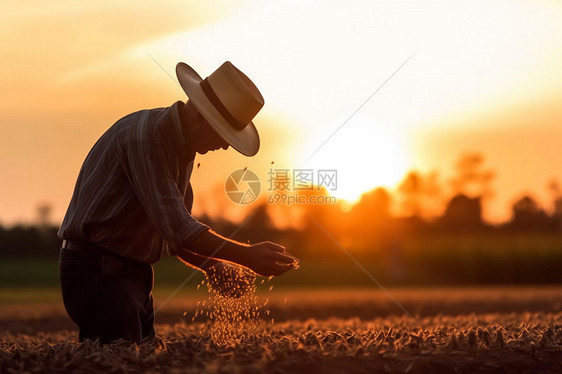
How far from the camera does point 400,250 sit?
3616 centimetres

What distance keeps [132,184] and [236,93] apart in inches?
38.0

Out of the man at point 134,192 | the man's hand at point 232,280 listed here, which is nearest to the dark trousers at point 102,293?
the man at point 134,192

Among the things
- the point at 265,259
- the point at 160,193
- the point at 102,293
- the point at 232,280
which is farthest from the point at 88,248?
the point at 265,259

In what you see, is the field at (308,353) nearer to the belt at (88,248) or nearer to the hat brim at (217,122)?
the belt at (88,248)

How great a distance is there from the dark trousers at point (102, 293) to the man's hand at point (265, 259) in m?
1.06

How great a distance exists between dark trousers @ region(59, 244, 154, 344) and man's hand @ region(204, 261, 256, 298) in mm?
576

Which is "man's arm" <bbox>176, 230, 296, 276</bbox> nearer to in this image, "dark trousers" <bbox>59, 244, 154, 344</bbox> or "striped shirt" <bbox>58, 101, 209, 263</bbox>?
"striped shirt" <bbox>58, 101, 209, 263</bbox>

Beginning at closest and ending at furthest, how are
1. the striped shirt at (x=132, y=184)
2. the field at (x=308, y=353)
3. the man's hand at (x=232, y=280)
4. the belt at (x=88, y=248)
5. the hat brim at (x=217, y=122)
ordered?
1. the field at (x=308, y=353)
2. the striped shirt at (x=132, y=184)
3. the hat brim at (x=217, y=122)
4. the belt at (x=88, y=248)
5. the man's hand at (x=232, y=280)

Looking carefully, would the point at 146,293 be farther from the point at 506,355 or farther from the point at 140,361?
the point at 506,355

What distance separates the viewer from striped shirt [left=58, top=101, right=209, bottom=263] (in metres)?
5.01

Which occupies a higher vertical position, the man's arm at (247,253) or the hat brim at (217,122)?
the hat brim at (217,122)

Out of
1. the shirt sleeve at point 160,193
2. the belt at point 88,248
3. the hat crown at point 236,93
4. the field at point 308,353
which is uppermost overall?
the hat crown at point 236,93

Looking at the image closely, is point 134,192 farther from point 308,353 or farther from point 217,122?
point 308,353

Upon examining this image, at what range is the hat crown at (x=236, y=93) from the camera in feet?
17.9
